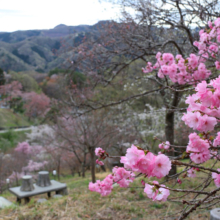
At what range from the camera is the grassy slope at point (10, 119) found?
79.6ft

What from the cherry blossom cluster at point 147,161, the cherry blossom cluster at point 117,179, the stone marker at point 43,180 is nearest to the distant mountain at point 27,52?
the stone marker at point 43,180

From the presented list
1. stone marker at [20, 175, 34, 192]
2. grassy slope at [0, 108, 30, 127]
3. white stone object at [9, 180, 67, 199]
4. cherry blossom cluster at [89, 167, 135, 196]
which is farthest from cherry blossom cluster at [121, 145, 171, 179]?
grassy slope at [0, 108, 30, 127]

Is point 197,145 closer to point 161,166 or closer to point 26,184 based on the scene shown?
point 161,166

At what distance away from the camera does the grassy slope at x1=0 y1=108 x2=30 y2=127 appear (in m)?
24.3

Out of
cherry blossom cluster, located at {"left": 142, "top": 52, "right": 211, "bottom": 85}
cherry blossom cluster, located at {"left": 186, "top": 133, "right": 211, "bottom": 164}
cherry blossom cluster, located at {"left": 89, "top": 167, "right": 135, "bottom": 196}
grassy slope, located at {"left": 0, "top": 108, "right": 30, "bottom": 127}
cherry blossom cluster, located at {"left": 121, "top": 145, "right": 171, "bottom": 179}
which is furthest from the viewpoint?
grassy slope, located at {"left": 0, "top": 108, "right": 30, "bottom": 127}

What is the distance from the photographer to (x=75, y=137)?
773 cm

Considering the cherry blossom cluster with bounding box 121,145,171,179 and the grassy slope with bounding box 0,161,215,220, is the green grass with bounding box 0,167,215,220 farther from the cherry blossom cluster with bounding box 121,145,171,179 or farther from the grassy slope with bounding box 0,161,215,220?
the cherry blossom cluster with bounding box 121,145,171,179

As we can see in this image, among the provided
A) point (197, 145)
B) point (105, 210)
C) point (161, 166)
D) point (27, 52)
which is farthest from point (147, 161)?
point (27, 52)

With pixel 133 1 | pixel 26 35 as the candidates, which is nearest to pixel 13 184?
pixel 133 1

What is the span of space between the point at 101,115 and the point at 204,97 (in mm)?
7174

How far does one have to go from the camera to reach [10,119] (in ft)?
83.6

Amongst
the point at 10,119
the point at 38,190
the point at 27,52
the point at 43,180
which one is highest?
the point at 27,52

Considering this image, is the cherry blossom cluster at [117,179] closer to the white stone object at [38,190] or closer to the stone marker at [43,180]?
the white stone object at [38,190]

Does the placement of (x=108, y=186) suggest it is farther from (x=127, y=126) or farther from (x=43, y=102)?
(x=43, y=102)
